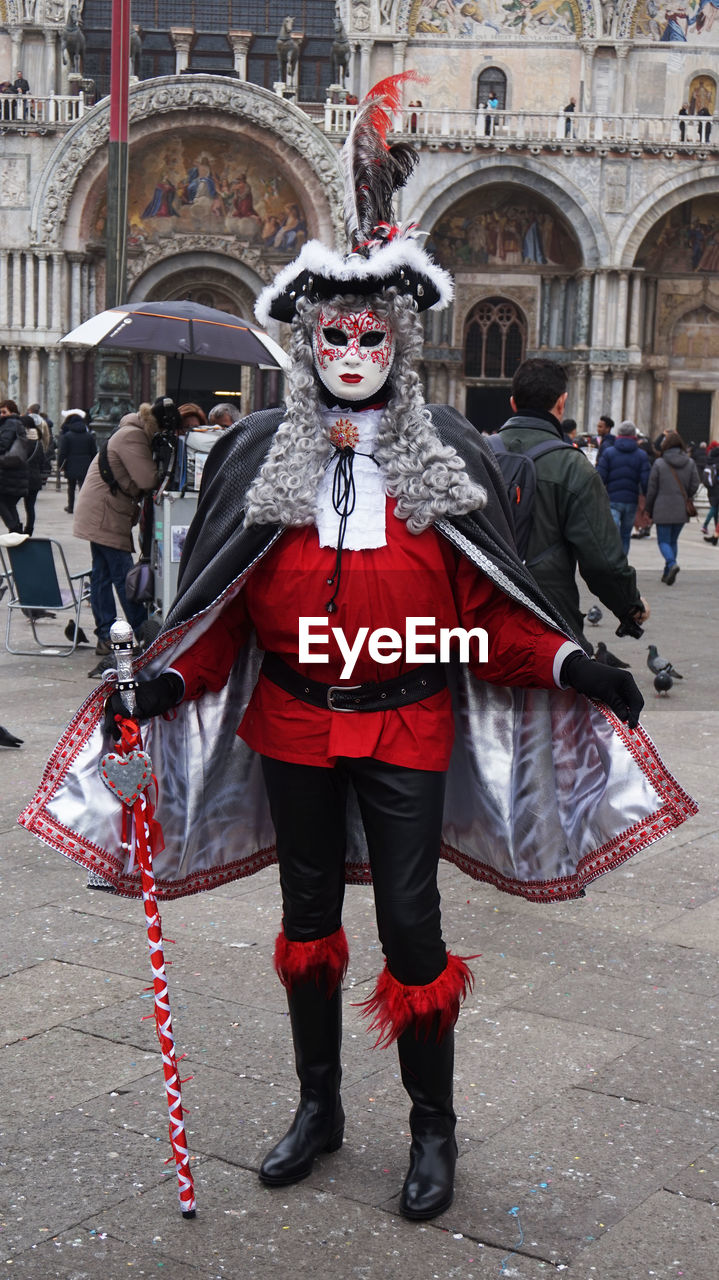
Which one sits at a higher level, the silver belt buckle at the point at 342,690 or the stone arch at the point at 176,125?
the stone arch at the point at 176,125

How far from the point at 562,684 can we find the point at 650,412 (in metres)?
31.5

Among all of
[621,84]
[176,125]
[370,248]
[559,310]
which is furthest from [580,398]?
[370,248]

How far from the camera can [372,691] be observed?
9.97ft

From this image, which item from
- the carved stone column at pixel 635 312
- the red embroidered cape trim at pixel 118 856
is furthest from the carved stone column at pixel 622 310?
the red embroidered cape trim at pixel 118 856

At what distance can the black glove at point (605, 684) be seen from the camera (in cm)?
302

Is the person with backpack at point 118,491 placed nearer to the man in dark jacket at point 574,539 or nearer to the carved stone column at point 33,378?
the man in dark jacket at point 574,539

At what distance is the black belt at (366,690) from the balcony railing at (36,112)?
2908 centimetres

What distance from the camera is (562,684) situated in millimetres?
3139

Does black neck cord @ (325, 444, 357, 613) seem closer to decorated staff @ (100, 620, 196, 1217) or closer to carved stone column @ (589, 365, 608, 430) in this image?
decorated staff @ (100, 620, 196, 1217)

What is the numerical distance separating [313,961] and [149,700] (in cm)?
68

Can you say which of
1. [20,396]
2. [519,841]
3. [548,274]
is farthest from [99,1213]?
[548,274]

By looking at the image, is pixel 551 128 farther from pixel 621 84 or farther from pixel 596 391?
pixel 596 391

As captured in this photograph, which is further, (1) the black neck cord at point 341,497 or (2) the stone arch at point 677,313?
(2) the stone arch at point 677,313

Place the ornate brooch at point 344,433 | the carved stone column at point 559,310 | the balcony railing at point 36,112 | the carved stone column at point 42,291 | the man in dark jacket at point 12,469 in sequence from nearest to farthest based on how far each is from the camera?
the ornate brooch at point 344,433 → the man in dark jacket at point 12,469 → the balcony railing at point 36,112 → the carved stone column at point 42,291 → the carved stone column at point 559,310
